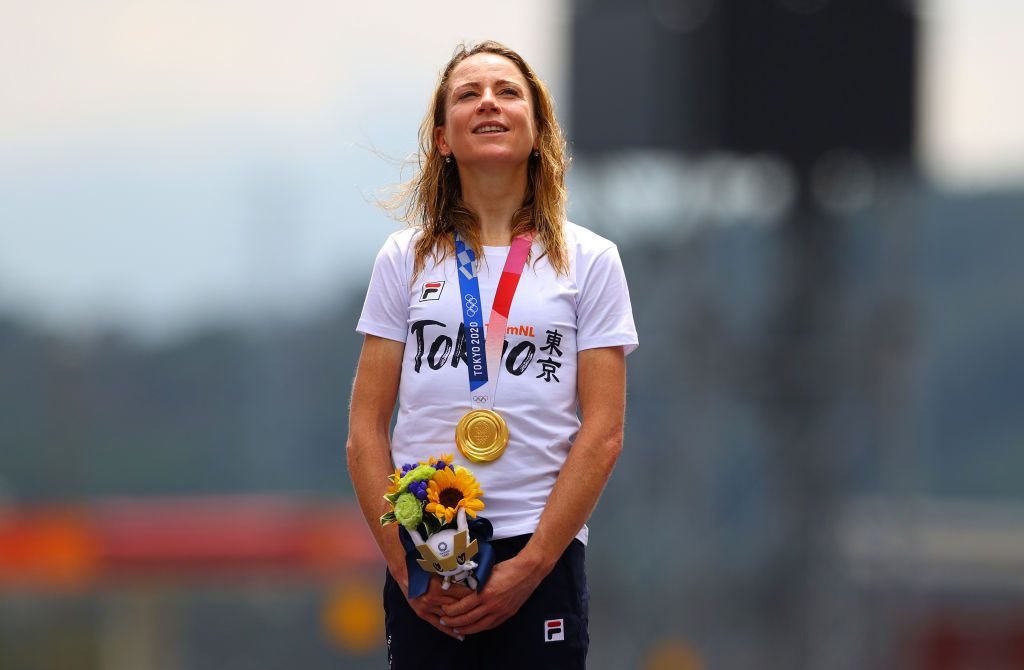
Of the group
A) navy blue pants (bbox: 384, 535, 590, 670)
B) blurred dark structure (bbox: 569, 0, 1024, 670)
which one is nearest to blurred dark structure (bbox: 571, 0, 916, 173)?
blurred dark structure (bbox: 569, 0, 1024, 670)

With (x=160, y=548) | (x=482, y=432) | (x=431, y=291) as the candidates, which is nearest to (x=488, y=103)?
(x=431, y=291)

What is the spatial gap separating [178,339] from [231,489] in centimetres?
819

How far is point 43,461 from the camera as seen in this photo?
234 ft

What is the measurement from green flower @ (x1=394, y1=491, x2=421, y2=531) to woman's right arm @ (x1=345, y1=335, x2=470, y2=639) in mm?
128

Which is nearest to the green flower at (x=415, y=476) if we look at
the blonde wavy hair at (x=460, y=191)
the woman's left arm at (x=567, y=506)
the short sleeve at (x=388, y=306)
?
the woman's left arm at (x=567, y=506)

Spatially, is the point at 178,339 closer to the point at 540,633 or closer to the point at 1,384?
the point at 1,384

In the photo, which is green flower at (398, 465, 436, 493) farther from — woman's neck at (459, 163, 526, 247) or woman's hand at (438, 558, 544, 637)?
woman's neck at (459, 163, 526, 247)

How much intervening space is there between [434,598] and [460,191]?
88cm

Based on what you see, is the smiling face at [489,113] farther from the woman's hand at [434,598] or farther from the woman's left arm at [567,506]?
the woman's hand at [434,598]

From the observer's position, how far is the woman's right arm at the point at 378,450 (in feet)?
10.9

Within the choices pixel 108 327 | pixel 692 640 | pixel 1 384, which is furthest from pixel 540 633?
pixel 1 384

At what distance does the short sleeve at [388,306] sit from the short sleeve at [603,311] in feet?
1.17

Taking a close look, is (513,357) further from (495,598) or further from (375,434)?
(495,598)

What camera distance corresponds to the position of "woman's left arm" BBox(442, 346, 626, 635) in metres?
3.27
